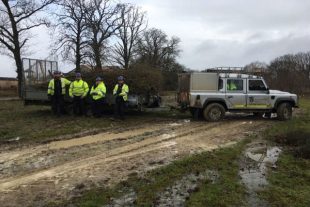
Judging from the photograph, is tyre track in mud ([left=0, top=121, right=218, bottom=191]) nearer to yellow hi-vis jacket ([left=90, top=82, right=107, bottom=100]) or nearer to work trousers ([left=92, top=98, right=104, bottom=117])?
yellow hi-vis jacket ([left=90, top=82, right=107, bottom=100])

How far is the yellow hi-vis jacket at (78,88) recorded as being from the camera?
18547 mm

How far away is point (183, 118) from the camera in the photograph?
65.5 ft

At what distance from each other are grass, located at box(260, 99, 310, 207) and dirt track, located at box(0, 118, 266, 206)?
63.1 inches

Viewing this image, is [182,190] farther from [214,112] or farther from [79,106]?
[79,106]

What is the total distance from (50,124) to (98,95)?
2514 millimetres

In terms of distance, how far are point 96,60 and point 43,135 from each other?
28.7m

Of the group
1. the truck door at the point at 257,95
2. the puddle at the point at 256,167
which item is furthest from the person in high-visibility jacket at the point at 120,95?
the puddle at the point at 256,167

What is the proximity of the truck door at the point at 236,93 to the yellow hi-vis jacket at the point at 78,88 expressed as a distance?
18.9 feet

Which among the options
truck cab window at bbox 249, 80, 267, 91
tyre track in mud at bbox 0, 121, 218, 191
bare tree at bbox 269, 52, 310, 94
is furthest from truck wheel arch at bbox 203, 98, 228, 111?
bare tree at bbox 269, 52, 310, 94

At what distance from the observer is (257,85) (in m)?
19.5

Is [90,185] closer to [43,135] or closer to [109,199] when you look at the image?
[109,199]

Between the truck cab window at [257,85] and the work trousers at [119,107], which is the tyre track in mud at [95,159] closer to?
the work trousers at [119,107]

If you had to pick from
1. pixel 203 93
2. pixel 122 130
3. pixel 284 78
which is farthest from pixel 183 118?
pixel 284 78

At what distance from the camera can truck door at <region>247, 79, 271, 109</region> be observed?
63.6 feet
